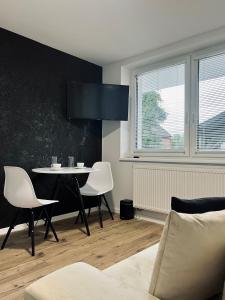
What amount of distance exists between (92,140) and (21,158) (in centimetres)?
134

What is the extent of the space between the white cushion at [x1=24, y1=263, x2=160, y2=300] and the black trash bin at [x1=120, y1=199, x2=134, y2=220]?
9.28 feet

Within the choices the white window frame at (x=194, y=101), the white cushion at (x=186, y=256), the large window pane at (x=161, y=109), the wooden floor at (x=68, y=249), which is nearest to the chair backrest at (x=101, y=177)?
the wooden floor at (x=68, y=249)

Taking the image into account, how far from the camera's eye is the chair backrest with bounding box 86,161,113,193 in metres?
3.71

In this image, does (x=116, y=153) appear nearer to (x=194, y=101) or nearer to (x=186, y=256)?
(x=194, y=101)

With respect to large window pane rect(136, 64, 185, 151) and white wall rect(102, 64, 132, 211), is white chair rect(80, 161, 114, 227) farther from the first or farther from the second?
large window pane rect(136, 64, 185, 151)

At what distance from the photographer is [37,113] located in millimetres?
3416

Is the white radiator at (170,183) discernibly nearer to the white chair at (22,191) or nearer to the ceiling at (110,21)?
the white chair at (22,191)

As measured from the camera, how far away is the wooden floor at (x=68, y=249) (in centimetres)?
210

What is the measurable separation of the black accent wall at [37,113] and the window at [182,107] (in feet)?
3.11

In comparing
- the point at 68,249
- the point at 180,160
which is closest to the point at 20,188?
the point at 68,249

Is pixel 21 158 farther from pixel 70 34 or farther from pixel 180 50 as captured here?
pixel 180 50

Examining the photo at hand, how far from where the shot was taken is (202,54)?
133 inches

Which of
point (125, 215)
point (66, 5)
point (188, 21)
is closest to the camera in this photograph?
point (66, 5)

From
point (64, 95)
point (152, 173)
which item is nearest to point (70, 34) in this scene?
point (64, 95)
